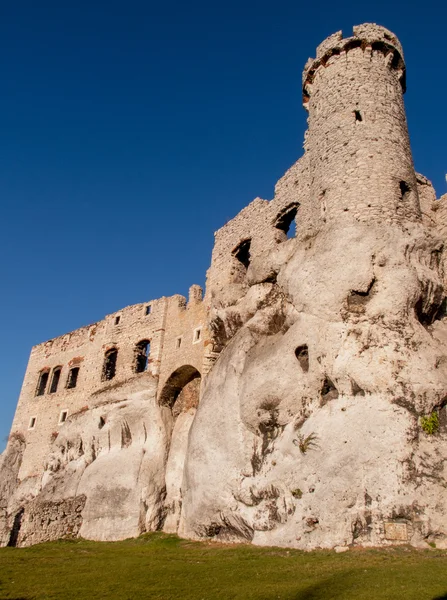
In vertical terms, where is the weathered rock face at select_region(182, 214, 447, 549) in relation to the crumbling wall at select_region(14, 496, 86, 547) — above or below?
above

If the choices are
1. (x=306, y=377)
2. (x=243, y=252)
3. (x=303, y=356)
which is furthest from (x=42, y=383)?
(x=306, y=377)

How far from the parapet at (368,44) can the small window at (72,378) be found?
2071 centimetres

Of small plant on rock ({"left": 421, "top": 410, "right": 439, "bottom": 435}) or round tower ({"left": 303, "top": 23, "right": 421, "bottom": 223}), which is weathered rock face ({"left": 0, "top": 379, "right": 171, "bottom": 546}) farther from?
round tower ({"left": 303, "top": 23, "right": 421, "bottom": 223})

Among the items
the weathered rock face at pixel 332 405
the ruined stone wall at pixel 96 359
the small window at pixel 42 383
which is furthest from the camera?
the small window at pixel 42 383

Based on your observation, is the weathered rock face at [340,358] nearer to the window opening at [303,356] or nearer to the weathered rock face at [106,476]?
the window opening at [303,356]

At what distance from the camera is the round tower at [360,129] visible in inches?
660

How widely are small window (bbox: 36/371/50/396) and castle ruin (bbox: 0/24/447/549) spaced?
546cm

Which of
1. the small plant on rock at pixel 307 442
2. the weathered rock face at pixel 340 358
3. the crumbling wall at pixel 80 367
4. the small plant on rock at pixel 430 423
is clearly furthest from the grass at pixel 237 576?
the crumbling wall at pixel 80 367

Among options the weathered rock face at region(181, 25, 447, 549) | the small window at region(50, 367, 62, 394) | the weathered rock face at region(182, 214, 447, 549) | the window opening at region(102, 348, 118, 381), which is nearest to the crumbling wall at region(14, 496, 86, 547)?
the weathered rock face at region(182, 214, 447, 549)

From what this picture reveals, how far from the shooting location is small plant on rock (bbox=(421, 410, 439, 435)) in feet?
40.5

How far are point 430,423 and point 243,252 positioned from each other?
13.6 metres

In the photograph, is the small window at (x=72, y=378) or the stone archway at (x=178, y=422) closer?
the stone archway at (x=178, y=422)

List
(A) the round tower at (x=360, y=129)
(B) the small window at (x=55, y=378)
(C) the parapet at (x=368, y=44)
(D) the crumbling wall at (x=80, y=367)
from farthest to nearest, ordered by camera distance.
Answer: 1. (B) the small window at (x=55, y=378)
2. (D) the crumbling wall at (x=80, y=367)
3. (C) the parapet at (x=368, y=44)
4. (A) the round tower at (x=360, y=129)

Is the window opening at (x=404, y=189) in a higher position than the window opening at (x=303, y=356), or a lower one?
higher
